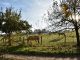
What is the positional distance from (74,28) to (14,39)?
11775 millimetres

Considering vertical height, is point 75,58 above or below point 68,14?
below

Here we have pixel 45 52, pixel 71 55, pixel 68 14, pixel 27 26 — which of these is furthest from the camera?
pixel 27 26

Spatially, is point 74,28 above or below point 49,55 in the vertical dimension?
Answer: above

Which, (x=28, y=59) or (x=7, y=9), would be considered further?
(x=7, y=9)

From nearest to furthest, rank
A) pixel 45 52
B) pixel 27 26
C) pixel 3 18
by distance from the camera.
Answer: pixel 45 52 < pixel 3 18 < pixel 27 26

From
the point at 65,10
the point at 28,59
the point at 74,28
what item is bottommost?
the point at 28,59

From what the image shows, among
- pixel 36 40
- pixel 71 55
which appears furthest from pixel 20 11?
pixel 71 55

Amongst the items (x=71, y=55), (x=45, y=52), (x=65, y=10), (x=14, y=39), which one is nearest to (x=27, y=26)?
(x=14, y=39)

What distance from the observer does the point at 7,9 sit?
36.7 metres

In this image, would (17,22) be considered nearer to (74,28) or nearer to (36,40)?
(36,40)

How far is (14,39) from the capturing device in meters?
40.0

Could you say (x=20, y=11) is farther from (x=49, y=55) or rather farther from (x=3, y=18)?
(x=49, y=55)

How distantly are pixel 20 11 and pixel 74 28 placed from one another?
30.1ft

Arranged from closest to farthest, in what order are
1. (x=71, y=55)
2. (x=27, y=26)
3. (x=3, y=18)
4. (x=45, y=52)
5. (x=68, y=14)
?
1. (x=71, y=55)
2. (x=45, y=52)
3. (x=68, y=14)
4. (x=3, y=18)
5. (x=27, y=26)
